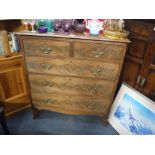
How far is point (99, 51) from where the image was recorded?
1199mm

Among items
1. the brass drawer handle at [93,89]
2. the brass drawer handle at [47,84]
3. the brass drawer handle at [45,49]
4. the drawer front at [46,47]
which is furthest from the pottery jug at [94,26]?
the brass drawer handle at [47,84]

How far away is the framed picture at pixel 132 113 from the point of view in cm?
143

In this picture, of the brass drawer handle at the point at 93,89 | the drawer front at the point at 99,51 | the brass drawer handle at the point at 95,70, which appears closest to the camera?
the drawer front at the point at 99,51

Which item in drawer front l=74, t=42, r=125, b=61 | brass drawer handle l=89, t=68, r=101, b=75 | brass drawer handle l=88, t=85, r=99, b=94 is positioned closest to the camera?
drawer front l=74, t=42, r=125, b=61

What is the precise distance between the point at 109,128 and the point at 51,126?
26.5 inches

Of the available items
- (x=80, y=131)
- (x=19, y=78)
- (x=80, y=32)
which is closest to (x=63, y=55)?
(x=80, y=32)

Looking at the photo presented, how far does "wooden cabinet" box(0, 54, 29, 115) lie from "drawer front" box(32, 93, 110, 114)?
0.31m

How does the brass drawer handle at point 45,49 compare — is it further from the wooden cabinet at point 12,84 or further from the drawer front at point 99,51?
the wooden cabinet at point 12,84

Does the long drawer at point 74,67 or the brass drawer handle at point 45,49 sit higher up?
the brass drawer handle at point 45,49

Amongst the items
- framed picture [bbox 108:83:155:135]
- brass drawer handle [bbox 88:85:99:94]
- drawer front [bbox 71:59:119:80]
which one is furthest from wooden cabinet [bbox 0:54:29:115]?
framed picture [bbox 108:83:155:135]

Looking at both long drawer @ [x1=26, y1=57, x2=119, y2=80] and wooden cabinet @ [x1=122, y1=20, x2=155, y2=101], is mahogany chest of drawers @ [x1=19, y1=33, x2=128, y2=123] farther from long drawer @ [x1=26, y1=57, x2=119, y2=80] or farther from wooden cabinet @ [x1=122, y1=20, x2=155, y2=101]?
wooden cabinet @ [x1=122, y1=20, x2=155, y2=101]

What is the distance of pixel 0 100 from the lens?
5.54 ft

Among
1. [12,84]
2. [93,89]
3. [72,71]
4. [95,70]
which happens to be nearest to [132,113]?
[93,89]

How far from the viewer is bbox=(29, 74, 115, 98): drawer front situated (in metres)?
1.38
